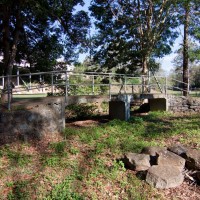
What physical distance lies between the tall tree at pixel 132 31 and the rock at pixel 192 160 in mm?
7981

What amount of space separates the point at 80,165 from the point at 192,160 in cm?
308

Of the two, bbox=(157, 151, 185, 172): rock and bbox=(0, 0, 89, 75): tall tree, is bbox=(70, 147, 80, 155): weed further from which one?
bbox=(0, 0, 89, 75): tall tree

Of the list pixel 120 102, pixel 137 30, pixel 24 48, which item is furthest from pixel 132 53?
pixel 24 48

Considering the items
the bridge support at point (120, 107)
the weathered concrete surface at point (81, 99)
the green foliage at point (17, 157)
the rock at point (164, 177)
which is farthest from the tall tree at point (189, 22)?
the green foliage at point (17, 157)

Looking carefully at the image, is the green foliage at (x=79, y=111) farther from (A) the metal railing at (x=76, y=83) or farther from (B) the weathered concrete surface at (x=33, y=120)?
(B) the weathered concrete surface at (x=33, y=120)

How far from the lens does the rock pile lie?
6.32m

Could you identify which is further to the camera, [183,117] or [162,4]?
[162,4]

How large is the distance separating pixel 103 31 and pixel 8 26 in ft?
18.8

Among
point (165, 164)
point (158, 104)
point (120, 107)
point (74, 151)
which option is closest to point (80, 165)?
point (74, 151)

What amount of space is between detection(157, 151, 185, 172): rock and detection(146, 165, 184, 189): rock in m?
0.29

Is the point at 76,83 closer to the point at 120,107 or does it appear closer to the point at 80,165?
the point at 120,107

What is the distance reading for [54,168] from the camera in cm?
668

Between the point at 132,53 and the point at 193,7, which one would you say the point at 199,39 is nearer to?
the point at 193,7

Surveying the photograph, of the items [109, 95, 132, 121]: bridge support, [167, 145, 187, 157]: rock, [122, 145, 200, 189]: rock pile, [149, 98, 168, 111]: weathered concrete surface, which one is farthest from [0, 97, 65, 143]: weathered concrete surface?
[149, 98, 168, 111]: weathered concrete surface
